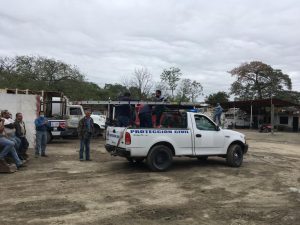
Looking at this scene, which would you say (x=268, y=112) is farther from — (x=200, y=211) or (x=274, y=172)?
(x=200, y=211)

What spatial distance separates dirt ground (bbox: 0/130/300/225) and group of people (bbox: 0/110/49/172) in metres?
0.46

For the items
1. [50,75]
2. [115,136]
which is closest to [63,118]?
[115,136]

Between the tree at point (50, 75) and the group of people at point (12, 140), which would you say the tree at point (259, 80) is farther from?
the group of people at point (12, 140)

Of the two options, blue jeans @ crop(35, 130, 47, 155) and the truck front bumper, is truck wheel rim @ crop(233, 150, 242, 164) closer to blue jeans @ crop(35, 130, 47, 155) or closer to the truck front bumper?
the truck front bumper

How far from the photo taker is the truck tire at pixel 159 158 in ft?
39.0

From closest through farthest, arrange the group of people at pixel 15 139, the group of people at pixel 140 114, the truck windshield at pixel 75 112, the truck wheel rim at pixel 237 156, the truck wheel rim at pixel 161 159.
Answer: the group of people at pixel 15 139, the truck wheel rim at pixel 161 159, the group of people at pixel 140 114, the truck wheel rim at pixel 237 156, the truck windshield at pixel 75 112

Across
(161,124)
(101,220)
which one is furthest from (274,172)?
(101,220)

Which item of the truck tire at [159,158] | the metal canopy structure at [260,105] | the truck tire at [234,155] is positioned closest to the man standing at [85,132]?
the truck tire at [159,158]

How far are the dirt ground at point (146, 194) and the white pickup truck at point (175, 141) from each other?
0.46 meters

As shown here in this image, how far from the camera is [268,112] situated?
5662 centimetres

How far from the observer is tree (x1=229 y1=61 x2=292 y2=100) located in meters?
68.8

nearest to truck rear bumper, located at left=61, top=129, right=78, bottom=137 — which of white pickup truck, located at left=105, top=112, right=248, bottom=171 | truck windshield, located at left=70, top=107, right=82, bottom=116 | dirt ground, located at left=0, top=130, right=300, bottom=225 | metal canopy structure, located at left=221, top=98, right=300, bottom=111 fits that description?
truck windshield, located at left=70, top=107, right=82, bottom=116

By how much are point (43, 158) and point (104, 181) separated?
Answer: 4837 millimetres

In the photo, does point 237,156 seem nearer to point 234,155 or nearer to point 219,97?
point 234,155
